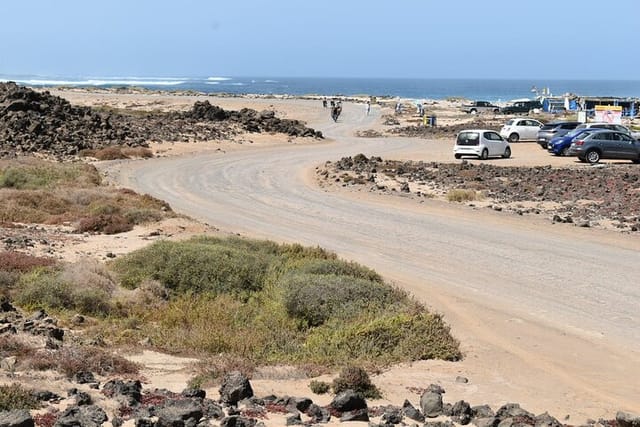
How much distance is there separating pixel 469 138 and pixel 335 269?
109 feet

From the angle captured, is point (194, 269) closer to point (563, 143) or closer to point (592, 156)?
point (592, 156)

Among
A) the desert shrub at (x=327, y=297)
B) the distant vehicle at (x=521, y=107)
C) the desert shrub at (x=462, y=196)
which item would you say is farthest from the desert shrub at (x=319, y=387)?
the distant vehicle at (x=521, y=107)

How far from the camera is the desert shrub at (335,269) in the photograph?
1572 centimetres

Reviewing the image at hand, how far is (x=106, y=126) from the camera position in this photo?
55.8m

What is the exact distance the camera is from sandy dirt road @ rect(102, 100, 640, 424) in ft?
36.0

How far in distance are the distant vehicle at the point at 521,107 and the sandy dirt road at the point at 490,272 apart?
227 feet

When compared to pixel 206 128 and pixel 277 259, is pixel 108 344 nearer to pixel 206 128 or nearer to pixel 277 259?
pixel 277 259

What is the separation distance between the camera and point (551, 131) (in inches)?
2098

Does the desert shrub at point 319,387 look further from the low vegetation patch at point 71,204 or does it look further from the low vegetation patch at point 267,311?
the low vegetation patch at point 71,204

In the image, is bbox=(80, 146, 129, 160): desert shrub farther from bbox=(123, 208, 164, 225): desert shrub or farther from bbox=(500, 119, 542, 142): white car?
bbox=(500, 119, 542, 142): white car

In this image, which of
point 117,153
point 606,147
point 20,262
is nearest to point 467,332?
point 20,262

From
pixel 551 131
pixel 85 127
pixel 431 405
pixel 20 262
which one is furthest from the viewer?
pixel 85 127

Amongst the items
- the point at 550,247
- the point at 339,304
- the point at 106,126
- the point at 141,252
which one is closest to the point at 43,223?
the point at 141,252

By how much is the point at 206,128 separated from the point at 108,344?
171 feet
